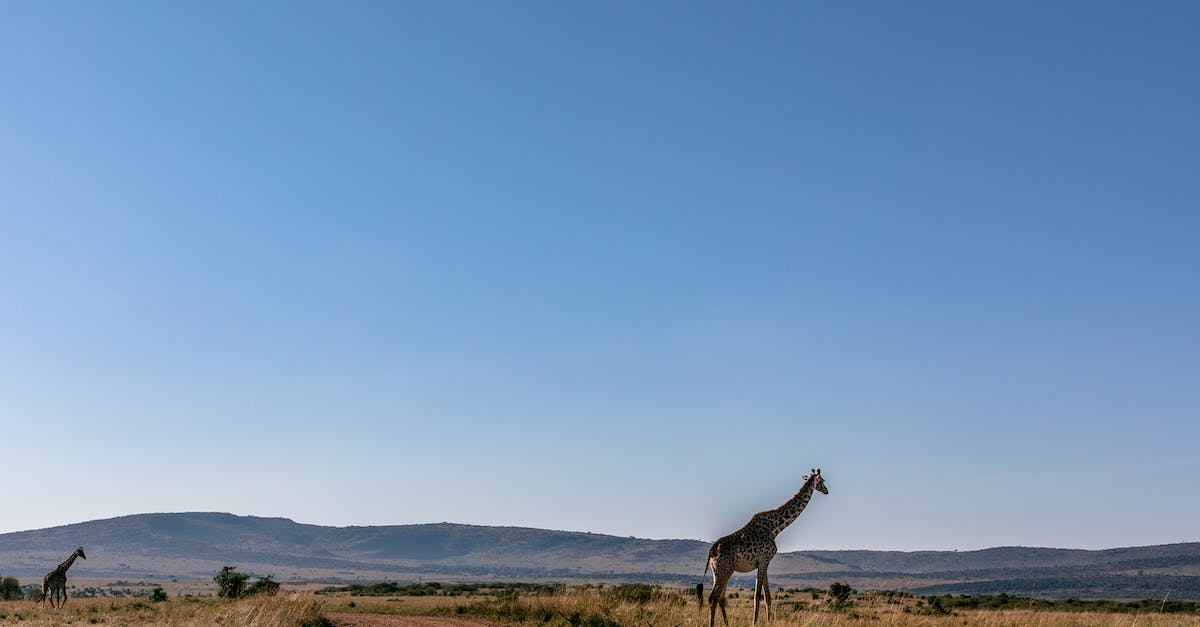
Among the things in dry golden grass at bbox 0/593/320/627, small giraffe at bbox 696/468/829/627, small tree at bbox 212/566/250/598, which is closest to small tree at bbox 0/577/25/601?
small tree at bbox 212/566/250/598

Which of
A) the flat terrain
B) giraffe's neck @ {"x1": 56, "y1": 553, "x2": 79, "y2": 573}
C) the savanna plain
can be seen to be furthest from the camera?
giraffe's neck @ {"x1": 56, "y1": 553, "x2": 79, "y2": 573}

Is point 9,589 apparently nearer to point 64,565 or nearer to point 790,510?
Answer: point 64,565

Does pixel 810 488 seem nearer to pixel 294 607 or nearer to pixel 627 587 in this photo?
pixel 627 587

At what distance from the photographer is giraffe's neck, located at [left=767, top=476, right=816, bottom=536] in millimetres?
20844

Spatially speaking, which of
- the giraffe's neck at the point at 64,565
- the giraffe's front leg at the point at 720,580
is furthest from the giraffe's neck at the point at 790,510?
the giraffe's neck at the point at 64,565

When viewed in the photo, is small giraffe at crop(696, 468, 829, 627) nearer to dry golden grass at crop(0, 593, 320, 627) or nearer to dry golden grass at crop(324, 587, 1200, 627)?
dry golden grass at crop(324, 587, 1200, 627)

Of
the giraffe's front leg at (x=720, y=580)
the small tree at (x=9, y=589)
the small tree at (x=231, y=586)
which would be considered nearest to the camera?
the giraffe's front leg at (x=720, y=580)

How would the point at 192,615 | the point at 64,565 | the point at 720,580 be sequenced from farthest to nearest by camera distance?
the point at 64,565
the point at 192,615
the point at 720,580

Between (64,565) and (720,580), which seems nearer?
(720,580)

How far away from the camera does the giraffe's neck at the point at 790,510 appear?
68.4 feet

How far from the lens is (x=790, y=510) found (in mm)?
21125

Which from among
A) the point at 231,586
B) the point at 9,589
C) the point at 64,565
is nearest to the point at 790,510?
the point at 231,586

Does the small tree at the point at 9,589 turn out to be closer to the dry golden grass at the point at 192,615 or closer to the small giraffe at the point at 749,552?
the dry golden grass at the point at 192,615

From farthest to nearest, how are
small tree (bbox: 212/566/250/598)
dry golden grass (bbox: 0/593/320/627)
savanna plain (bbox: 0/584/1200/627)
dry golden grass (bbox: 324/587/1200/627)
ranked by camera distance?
small tree (bbox: 212/566/250/598), dry golden grass (bbox: 0/593/320/627), savanna plain (bbox: 0/584/1200/627), dry golden grass (bbox: 324/587/1200/627)
